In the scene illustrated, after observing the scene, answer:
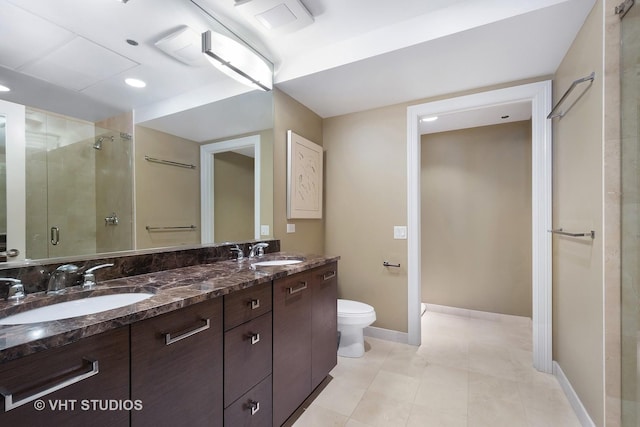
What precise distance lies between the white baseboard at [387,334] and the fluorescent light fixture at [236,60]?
2397 mm

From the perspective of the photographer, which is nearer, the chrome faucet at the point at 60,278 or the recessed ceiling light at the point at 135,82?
the chrome faucet at the point at 60,278

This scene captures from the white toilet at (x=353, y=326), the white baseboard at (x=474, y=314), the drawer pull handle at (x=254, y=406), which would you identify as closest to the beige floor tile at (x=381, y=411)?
the white toilet at (x=353, y=326)

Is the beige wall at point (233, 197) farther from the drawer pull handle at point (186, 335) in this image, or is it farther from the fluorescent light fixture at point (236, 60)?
the drawer pull handle at point (186, 335)

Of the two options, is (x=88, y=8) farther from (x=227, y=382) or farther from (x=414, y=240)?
(x=414, y=240)

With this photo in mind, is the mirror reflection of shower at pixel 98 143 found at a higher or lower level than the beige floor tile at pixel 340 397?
higher

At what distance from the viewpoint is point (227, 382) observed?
1.12 m

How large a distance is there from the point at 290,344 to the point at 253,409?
34 centimetres

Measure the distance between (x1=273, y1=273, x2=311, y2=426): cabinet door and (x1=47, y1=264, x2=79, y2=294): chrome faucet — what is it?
83 cm

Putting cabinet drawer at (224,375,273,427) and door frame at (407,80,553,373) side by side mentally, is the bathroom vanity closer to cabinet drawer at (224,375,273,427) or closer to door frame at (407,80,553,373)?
cabinet drawer at (224,375,273,427)

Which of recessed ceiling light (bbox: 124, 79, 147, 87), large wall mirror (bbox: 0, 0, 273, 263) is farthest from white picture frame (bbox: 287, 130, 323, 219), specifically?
recessed ceiling light (bbox: 124, 79, 147, 87)

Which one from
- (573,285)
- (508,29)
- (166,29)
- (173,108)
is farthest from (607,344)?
(166,29)

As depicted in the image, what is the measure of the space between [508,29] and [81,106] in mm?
2283

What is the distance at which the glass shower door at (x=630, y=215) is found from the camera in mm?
1212

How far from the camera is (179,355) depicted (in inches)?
37.1
